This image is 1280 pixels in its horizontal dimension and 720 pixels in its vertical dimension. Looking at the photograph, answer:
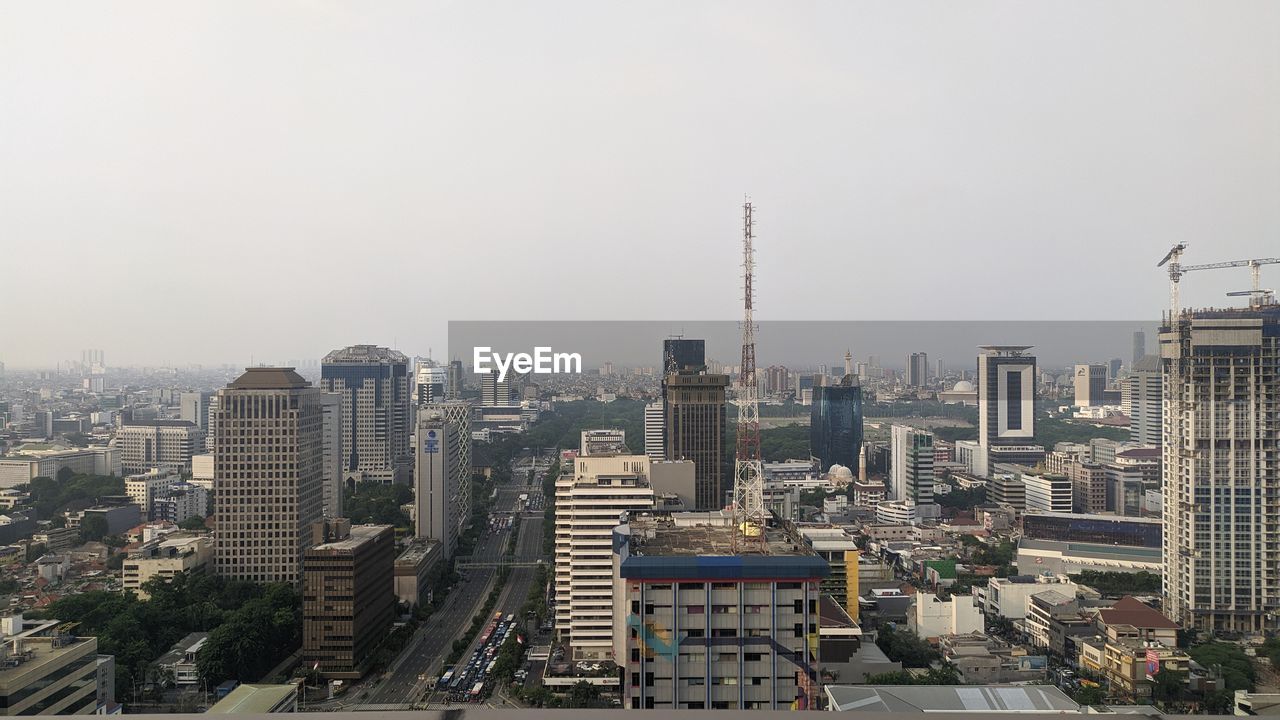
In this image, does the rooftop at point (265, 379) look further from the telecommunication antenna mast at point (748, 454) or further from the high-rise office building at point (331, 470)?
the telecommunication antenna mast at point (748, 454)

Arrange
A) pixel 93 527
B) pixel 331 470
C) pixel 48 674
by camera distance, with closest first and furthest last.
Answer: pixel 48 674 < pixel 93 527 < pixel 331 470

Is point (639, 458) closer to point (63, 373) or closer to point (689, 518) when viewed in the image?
point (689, 518)

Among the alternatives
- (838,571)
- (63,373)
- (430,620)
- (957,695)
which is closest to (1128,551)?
(838,571)

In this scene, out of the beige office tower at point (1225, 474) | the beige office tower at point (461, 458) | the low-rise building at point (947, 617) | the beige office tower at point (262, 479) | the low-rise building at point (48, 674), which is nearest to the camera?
the low-rise building at point (48, 674)

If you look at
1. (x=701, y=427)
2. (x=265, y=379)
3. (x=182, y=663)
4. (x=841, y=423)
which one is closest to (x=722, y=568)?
(x=182, y=663)

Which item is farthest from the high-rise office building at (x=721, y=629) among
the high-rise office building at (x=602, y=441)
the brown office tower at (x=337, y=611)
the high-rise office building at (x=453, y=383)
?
the high-rise office building at (x=453, y=383)

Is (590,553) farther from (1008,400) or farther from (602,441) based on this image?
(1008,400)
